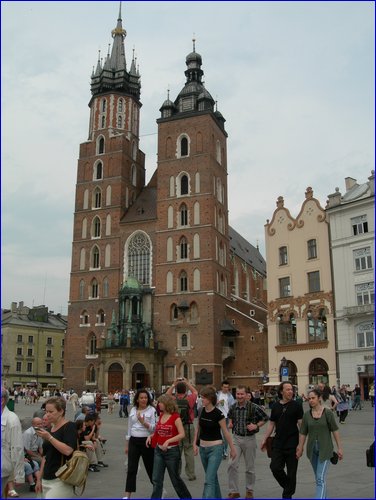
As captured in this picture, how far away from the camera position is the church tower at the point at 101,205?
2018 inches

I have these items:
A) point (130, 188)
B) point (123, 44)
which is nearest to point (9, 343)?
point (130, 188)

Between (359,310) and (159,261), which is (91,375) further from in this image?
(359,310)

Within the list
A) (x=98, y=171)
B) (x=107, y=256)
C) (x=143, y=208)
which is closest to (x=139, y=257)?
(x=107, y=256)

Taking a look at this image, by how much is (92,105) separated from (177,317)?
81.8ft

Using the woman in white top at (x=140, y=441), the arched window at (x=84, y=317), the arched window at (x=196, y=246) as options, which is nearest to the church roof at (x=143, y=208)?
the arched window at (x=196, y=246)

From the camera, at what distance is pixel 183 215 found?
2026 inches

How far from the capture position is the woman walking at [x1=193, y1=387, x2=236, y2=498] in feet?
25.3

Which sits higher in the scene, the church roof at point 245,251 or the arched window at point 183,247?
the church roof at point 245,251

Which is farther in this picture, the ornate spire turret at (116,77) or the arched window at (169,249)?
the ornate spire turret at (116,77)

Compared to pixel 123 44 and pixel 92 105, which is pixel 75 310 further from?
pixel 123 44

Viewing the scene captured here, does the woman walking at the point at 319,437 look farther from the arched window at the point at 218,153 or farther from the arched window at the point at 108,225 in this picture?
the arched window at the point at 218,153

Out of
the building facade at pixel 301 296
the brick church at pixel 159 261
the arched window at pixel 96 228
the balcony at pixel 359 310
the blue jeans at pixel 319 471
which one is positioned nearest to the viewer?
the blue jeans at pixel 319 471

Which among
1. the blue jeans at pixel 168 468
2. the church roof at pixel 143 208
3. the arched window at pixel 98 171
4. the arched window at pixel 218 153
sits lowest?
the blue jeans at pixel 168 468

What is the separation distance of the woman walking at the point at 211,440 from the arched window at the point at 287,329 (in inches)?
1175
